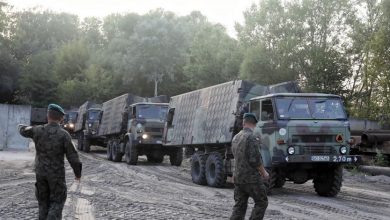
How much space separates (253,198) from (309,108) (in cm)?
526

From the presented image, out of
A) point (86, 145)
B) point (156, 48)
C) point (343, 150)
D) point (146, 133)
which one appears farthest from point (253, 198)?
point (156, 48)

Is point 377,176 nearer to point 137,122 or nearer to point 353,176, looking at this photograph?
point 353,176

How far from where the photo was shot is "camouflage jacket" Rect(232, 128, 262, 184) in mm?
6737

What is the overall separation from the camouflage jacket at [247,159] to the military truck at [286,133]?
4.09m

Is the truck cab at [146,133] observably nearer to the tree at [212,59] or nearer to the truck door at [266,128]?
the truck door at [266,128]

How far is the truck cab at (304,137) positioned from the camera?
11.0 meters

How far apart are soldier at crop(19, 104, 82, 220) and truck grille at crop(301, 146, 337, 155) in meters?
6.03

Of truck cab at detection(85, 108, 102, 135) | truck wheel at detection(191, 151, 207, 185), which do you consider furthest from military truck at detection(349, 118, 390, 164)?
truck cab at detection(85, 108, 102, 135)

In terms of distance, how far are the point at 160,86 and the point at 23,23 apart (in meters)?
23.5

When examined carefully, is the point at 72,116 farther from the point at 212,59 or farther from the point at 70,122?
the point at 212,59

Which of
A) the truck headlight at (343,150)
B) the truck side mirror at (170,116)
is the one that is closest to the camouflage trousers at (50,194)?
the truck headlight at (343,150)

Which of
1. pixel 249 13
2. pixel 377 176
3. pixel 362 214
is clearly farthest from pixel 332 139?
pixel 249 13

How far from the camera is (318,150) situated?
11.2 meters

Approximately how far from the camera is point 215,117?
1343cm
